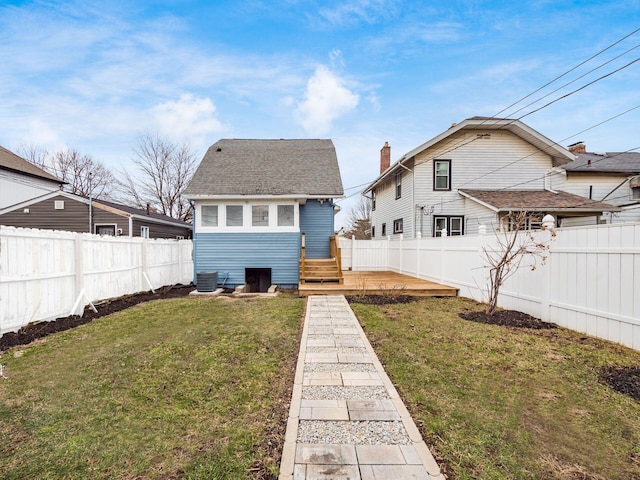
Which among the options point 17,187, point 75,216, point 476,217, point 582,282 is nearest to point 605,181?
point 476,217

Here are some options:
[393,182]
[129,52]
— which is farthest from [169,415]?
[393,182]

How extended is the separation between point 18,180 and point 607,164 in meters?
36.0

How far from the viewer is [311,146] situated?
48.8 ft

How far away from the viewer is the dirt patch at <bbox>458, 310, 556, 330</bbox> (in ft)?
18.8

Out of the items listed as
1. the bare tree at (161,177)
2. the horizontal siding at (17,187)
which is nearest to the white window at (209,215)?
the horizontal siding at (17,187)

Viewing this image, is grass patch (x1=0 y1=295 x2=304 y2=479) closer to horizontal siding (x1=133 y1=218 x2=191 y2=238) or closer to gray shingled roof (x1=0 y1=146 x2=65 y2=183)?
horizontal siding (x1=133 y1=218 x2=191 y2=238)

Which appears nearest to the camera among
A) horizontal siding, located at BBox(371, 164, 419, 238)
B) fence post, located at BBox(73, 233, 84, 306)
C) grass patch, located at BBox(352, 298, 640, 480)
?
grass patch, located at BBox(352, 298, 640, 480)

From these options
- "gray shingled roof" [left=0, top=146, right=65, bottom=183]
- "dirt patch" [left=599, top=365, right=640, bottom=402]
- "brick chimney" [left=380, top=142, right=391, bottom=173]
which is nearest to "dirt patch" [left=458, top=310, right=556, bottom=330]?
"dirt patch" [left=599, top=365, right=640, bottom=402]

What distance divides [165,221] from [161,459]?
18664 millimetres

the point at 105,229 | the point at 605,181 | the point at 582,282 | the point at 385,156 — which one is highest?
the point at 385,156

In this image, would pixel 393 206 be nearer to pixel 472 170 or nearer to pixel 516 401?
pixel 472 170

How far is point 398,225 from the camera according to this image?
17188 millimetres

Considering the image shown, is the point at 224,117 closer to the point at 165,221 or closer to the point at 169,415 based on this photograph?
the point at 165,221

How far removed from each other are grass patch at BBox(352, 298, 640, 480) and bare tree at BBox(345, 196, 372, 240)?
105 ft
